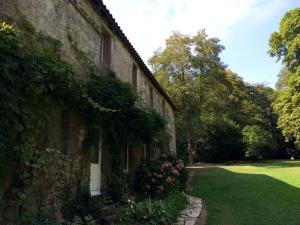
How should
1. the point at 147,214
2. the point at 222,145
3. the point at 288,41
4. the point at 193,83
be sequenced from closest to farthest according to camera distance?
the point at 147,214 → the point at 288,41 → the point at 193,83 → the point at 222,145

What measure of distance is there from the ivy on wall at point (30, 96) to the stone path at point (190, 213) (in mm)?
2963

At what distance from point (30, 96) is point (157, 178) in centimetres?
698

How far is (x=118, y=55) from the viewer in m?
11.6

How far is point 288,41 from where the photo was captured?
28781 millimetres

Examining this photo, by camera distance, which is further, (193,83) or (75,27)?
(193,83)

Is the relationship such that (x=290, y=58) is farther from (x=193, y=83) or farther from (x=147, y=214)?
(x=147, y=214)

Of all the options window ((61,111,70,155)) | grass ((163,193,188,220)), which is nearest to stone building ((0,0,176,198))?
window ((61,111,70,155))

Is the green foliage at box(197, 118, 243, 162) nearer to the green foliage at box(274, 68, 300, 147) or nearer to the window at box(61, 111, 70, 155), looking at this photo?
the green foliage at box(274, 68, 300, 147)

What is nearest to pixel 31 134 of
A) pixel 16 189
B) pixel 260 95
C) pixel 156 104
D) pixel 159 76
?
pixel 16 189

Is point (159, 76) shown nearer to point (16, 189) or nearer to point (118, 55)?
point (118, 55)

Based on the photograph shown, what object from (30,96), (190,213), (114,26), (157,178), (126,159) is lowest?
(190,213)

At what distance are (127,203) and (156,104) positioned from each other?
10.2 metres

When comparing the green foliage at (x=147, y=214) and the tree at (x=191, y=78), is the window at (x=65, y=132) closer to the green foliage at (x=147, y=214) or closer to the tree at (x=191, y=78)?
the green foliage at (x=147, y=214)

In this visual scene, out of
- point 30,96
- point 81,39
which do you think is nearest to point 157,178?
point 81,39
